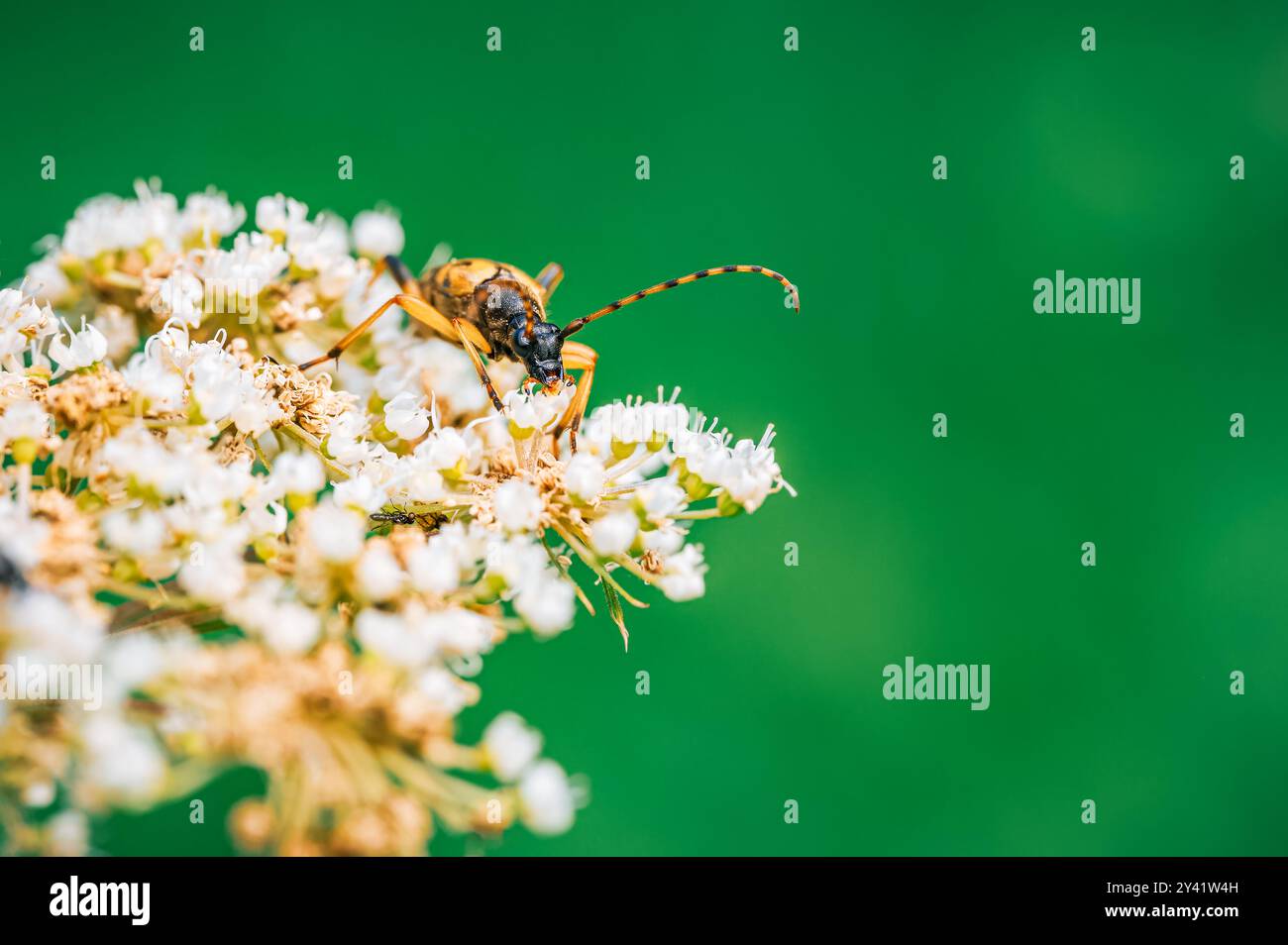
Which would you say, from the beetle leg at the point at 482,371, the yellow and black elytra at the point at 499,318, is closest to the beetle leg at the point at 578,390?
the yellow and black elytra at the point at 499,318

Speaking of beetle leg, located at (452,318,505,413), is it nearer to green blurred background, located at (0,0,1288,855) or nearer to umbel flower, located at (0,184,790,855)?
umbel flower, located at (0,184,790,855)

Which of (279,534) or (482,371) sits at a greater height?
(482,371)

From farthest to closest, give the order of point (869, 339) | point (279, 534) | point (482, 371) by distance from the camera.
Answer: point (869, 339), point (482, 371), point (279, 534)

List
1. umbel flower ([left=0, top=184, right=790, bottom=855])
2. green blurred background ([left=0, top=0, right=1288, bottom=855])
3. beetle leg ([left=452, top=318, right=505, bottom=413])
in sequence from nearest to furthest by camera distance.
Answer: umbel flower ([left=0, top=184, right=790, bottom=855]) → beetle leg ([left=452, top=318, right=505, bottom=413]) → green blurred background ([left=0, top=0, right=1288, bottom=855])

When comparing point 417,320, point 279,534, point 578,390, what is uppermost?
point 417,320

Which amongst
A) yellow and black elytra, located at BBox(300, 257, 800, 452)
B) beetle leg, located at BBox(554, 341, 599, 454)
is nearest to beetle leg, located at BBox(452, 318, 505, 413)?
yellow and black elytra, located at BBox(300, 257, 800, 452)

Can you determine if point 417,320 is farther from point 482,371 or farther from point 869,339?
point 869,339

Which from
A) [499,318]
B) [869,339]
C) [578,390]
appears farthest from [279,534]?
[869,339]
